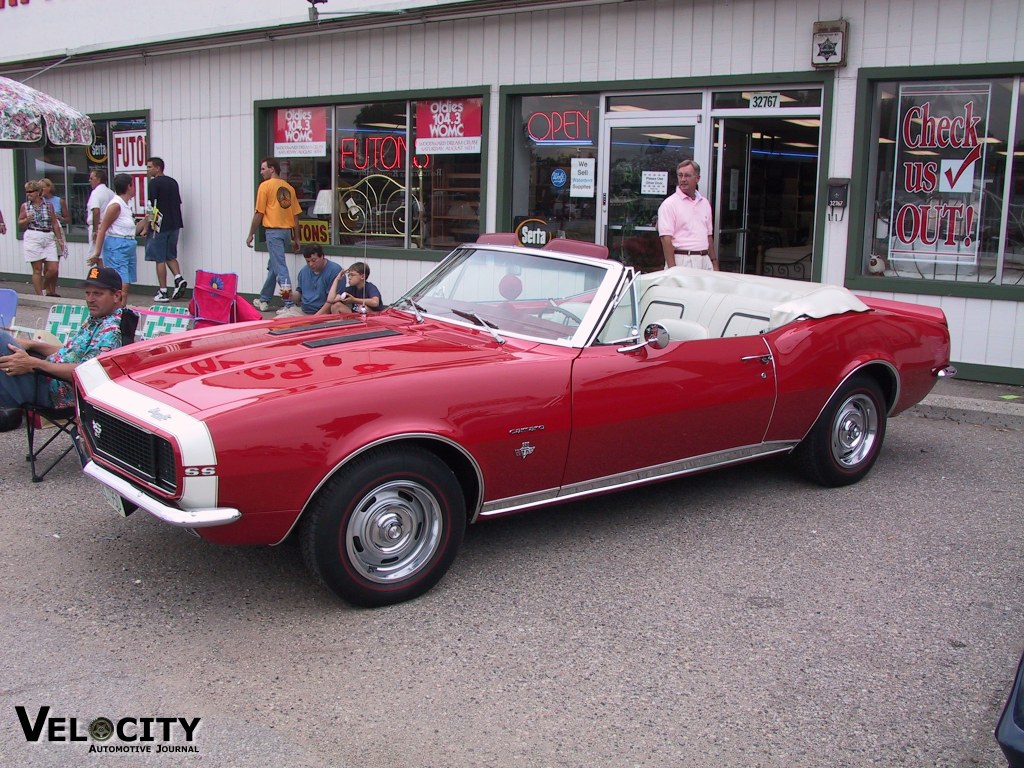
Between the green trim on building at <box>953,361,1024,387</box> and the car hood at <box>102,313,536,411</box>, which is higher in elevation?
the car hood at <box>102,313,536,411</box>

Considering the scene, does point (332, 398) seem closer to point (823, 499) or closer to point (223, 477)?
point (223, 477)

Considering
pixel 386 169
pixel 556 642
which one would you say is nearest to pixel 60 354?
pixel 556 642

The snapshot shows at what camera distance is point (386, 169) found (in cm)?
1243

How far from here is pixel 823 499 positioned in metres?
5.92

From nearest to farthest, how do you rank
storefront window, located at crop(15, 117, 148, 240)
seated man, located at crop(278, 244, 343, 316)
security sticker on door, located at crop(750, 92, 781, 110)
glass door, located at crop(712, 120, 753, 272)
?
Answer: seated man, located at crop(278, 244, 343, 316) → security sticker on door, located at crop(750, 92, 781, 110) → glass door, located at crop(712, 120, 753, 272) → storefront window, located at crop(15, 117, 148, 240)

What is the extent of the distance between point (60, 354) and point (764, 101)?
22.2 feet

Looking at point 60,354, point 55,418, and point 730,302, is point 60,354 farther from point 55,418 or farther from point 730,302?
point 730,302

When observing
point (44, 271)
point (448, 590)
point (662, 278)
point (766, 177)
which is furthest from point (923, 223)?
point (44, 271)

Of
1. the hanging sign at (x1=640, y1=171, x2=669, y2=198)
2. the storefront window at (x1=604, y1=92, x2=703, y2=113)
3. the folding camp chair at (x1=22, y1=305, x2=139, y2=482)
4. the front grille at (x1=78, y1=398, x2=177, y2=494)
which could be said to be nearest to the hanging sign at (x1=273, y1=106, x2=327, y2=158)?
the storefront window at (x1=604, y1=92, x2=703, y2=113)

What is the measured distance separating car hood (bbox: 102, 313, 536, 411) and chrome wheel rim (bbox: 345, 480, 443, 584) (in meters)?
0.50

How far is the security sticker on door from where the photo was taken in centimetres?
972

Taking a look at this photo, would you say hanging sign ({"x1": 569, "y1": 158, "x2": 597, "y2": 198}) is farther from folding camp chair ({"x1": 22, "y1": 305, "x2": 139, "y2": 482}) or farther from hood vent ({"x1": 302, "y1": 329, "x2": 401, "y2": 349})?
hood vent ({"x1": 302, "y1": 329, "x2": 401, "y2": 349})

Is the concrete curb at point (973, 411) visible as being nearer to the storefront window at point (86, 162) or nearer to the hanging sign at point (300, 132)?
the hanging sign at point (300, 132)

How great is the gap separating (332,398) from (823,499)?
3189 mm
